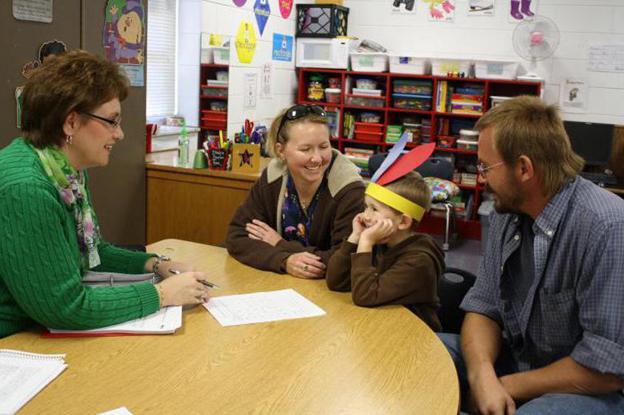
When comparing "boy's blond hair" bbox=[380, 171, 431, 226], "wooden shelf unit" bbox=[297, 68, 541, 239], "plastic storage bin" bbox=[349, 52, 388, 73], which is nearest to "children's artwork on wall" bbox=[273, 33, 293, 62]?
"wooden shelf unit" bbox=[297, 68, 541, 239]

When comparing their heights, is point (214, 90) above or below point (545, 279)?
above

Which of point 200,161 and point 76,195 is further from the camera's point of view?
point 200,161

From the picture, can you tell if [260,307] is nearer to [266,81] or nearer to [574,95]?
[266,81]

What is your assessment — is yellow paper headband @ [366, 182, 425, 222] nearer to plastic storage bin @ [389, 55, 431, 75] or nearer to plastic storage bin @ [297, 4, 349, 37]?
plastic storage bin @ [389, 55, 431, 75]

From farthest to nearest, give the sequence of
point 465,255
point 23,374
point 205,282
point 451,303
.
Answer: point 465,255
point 451,303
point 205,282
point 23,374

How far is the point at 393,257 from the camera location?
6.07 feet

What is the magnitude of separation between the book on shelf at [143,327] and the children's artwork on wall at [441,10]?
5.44 m

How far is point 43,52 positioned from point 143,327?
1.76 m

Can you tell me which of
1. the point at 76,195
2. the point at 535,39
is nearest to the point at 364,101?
the point at 535,39

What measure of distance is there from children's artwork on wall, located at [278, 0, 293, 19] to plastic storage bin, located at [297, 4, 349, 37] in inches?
6.5

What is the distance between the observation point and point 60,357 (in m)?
1.32

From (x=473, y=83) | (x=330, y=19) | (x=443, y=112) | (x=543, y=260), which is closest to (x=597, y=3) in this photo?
(x=473, y=83)

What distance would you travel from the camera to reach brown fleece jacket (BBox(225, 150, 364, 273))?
6.82 ft

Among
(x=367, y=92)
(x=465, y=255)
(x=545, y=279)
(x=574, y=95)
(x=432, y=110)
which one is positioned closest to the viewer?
(x=545, y=279)
